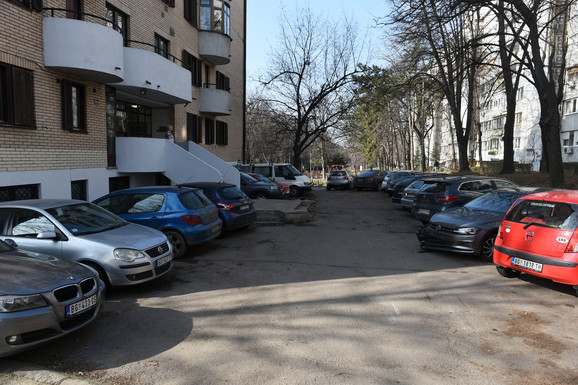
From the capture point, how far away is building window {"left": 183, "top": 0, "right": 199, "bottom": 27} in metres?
19.4

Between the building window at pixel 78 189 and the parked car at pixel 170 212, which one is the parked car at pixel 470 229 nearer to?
the parked car at pixel 170 212

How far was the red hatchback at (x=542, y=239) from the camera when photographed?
5578 mm

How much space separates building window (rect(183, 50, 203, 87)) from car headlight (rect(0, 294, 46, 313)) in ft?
56.6

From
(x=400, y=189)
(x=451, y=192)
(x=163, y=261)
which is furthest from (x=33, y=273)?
(x=400, y=189)

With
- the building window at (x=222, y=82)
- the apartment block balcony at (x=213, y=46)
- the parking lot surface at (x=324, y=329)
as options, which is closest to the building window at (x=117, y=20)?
the apartment block balcony at (x=213, y=46)

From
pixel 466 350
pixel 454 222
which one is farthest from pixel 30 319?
pixel 454 222

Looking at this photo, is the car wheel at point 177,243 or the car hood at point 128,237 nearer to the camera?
the car hood at point 128,237

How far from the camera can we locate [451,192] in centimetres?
1155

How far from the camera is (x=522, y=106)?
42.6 meters

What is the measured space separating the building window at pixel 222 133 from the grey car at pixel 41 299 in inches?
790

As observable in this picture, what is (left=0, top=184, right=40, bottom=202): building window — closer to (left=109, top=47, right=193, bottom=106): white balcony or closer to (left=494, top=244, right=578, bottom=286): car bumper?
(left=109, top=47, right=193, bottom=106): white balcony

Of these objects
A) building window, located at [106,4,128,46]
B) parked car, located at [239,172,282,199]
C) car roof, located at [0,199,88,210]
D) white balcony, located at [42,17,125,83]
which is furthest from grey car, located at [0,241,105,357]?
parked car, located at [239,172,282,199]

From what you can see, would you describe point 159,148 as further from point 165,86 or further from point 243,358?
point 243,358

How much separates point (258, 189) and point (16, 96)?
33.5ft
